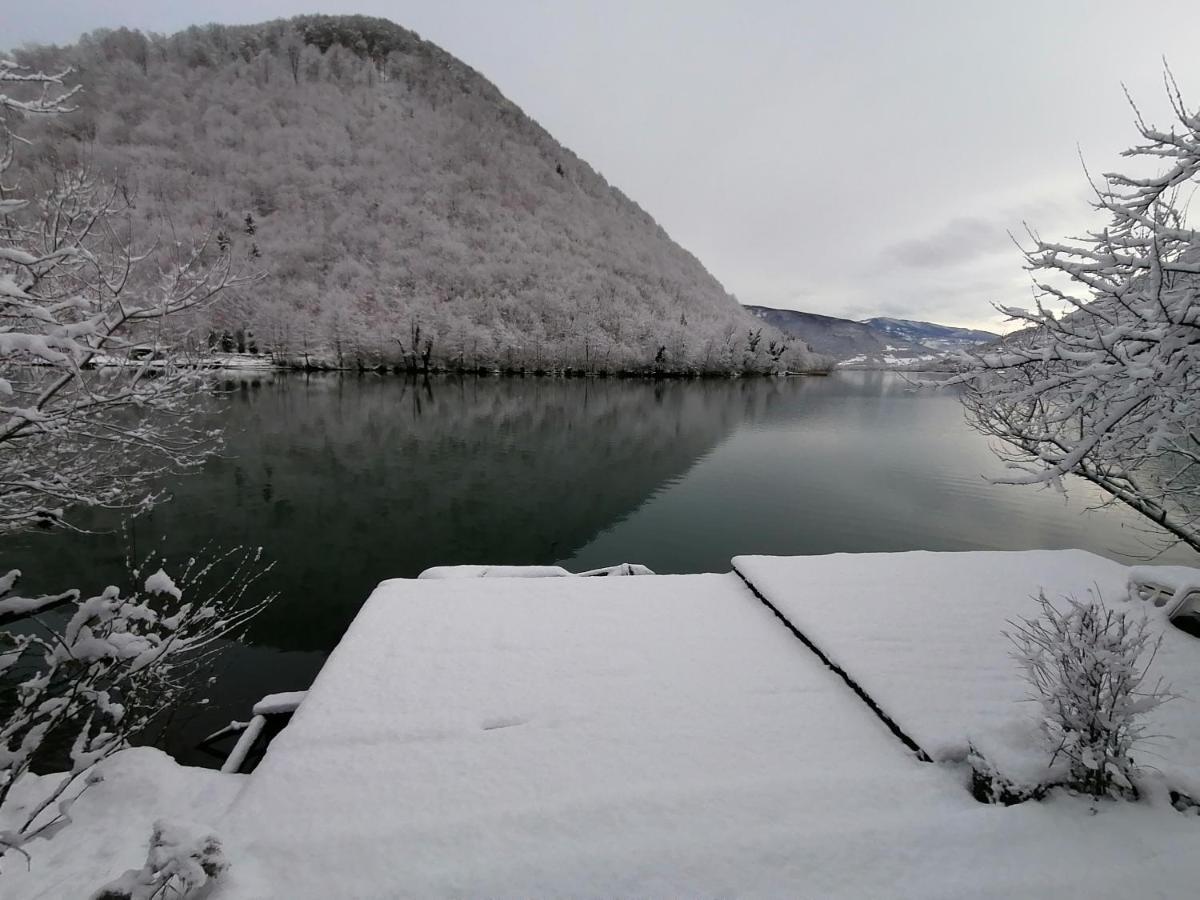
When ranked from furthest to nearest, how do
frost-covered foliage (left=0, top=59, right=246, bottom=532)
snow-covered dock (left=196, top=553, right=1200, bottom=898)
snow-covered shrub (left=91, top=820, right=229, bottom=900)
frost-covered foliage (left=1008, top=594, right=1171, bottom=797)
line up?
frost-covered foliage (left=1008, top=594, right=1171, bottom=797)
snow-covered dock (left=196, top=553, right=1200, bottom=898)
frost-covered foliage (left=0, top=59, right=246, bottom=532)
snow-covered shrub (left=91, top=820, right=229, bottom=900)

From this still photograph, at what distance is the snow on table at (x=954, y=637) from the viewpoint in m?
4.58

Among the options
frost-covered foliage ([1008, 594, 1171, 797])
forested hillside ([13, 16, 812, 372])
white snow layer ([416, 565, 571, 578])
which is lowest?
white snow layer ([416, 565, 571, 578])

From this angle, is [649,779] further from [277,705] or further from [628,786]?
[277,705]

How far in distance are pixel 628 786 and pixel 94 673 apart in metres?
3.70

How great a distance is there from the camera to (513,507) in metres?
20.1

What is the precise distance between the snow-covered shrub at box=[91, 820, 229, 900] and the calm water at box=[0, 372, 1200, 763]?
17.4 ft

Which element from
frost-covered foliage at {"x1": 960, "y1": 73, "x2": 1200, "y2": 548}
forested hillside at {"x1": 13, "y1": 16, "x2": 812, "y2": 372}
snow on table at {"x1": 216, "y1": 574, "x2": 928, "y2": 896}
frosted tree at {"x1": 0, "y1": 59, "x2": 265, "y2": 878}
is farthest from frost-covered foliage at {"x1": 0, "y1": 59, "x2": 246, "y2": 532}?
forested hillside at {"x1": 13, "y1": 16, "x2": 812, "y2": 372}

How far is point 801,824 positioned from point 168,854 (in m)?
4.11

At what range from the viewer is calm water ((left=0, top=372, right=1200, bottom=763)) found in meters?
12.7

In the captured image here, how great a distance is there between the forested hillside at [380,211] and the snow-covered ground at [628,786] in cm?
6267

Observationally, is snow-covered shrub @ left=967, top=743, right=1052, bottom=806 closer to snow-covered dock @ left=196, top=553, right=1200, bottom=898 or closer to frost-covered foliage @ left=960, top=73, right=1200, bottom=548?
snow-covered dock @ left=196, top=553, right=1200, bottom=898

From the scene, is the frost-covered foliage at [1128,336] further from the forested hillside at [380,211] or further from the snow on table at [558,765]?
the forested hillside at [380,211]

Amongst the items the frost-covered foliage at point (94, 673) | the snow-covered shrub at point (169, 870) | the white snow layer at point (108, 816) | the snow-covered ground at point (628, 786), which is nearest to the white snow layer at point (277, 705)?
the frost-covered foliage at point (94, 673)

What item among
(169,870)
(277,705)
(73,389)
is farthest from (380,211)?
(169,870)
